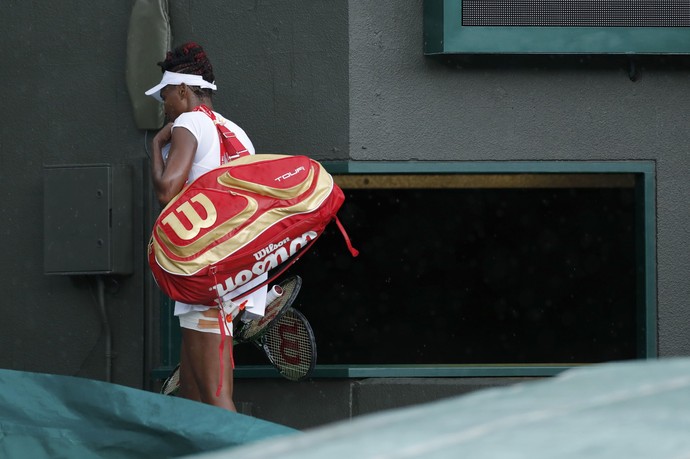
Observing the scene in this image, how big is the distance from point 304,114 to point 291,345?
3.96 ft

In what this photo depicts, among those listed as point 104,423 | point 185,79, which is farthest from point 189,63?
point 104,423

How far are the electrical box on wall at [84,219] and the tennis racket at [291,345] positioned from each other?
1.03m

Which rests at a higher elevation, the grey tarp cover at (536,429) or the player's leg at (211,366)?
the grey tarp cover at (536,429)

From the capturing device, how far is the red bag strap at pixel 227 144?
4.97 metres

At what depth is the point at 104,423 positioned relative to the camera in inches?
121

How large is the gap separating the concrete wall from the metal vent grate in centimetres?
21

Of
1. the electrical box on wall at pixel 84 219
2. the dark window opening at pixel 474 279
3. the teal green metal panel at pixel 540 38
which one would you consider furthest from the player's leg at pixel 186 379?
the dark window opening at pixel 474 279

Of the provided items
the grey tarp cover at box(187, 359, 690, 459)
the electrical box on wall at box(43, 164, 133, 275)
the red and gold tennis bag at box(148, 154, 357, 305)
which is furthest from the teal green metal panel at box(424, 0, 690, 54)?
the grey tarp cover at box(187, 359, 690, 459)

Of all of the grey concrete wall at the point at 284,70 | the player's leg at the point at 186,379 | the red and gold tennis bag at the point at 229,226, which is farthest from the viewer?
the grey concrete wall at the point at 284,70

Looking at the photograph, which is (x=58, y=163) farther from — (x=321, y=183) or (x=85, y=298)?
(x=321, y=183)

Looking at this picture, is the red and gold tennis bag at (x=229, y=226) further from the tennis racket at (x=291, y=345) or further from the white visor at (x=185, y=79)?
the tennis racket at (x=291, y=345)

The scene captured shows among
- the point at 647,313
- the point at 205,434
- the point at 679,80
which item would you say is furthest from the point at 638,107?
the point at 205,434

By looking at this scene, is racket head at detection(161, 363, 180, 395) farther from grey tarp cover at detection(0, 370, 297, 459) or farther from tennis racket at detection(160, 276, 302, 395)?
grey tarp cover at detection(0, 370, 297, 459)

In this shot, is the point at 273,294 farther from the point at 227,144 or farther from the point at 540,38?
the point at 540,38
